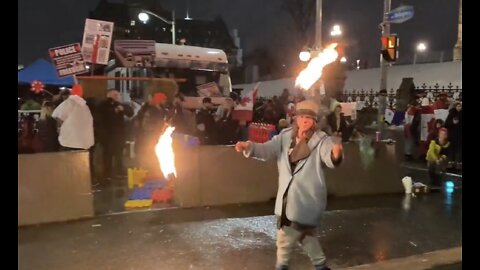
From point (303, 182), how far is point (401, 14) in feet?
32.2

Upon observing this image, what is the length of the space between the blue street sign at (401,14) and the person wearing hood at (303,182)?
29.9 ft

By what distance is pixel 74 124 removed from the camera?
9484mm

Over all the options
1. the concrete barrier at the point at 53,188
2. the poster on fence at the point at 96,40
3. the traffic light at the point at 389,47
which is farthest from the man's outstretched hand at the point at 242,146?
the traffic light at the point at 389,47

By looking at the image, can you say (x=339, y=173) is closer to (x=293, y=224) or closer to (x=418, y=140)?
(x=293, y=224)

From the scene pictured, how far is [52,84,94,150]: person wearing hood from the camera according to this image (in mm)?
9500

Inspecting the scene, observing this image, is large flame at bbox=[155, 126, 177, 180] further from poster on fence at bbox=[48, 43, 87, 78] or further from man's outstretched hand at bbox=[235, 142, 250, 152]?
man's outstretched hand at bbox=[235, 142, 250, 152]

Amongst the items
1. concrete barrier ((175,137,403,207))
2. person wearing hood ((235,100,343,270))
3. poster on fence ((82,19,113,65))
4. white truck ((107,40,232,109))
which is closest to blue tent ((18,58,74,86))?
white truck ((107,40,232,109))

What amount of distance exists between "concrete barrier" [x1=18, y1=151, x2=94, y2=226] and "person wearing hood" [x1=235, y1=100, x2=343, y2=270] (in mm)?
3602

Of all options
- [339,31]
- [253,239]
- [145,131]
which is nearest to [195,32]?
[339,31]

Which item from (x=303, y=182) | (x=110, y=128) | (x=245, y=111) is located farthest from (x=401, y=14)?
(x=303, y=182)

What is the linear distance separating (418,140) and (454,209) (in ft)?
22.4

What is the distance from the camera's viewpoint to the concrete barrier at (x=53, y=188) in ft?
24.2

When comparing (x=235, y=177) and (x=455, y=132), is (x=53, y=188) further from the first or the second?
(x=455, y=132)
